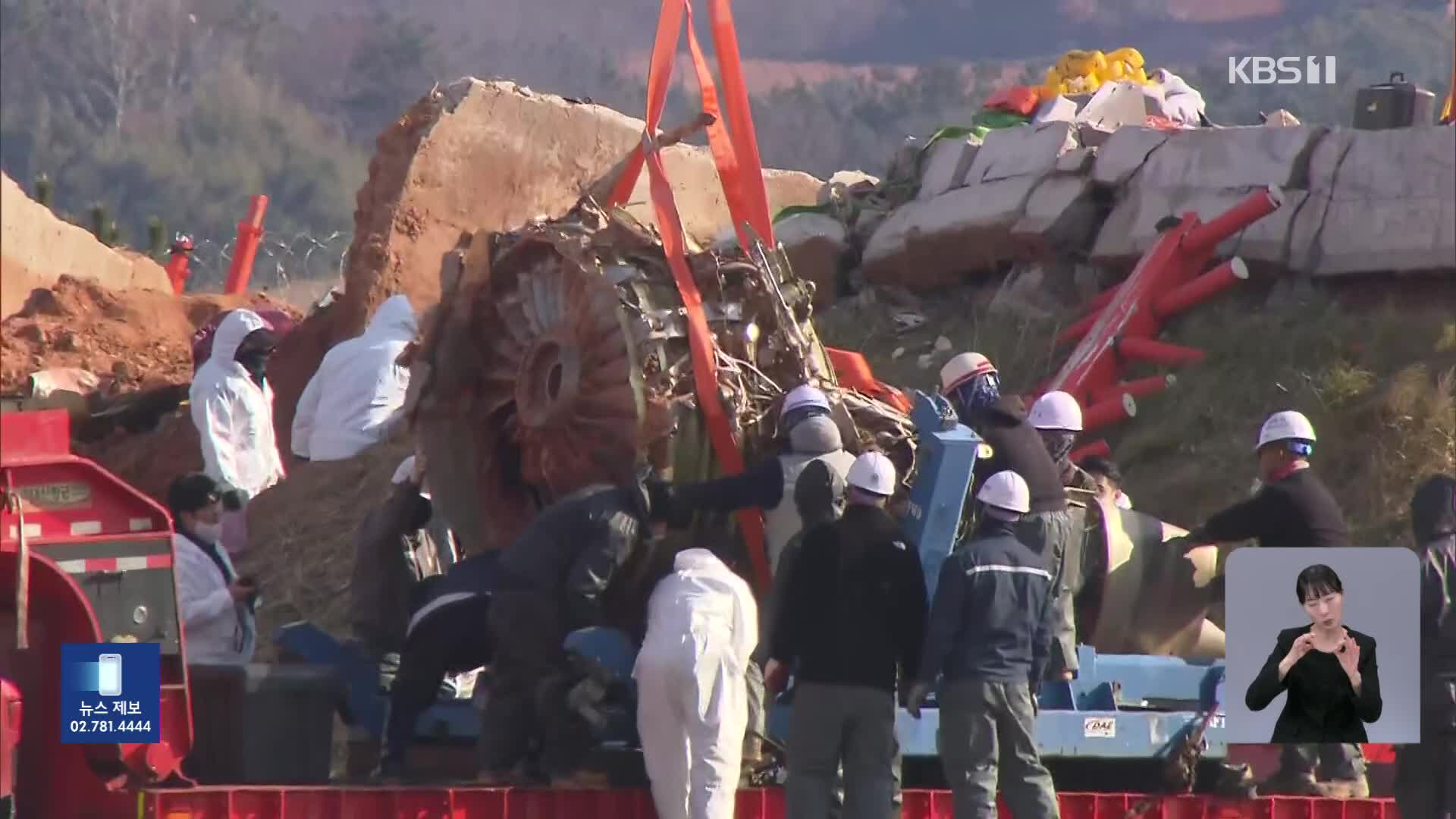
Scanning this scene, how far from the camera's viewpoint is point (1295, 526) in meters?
9.70

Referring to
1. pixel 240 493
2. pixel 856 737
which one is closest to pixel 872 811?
pixel 856 737

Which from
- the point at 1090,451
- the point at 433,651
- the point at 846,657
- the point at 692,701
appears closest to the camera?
the point at 692,701

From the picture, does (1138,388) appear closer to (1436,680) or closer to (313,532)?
(313,532)

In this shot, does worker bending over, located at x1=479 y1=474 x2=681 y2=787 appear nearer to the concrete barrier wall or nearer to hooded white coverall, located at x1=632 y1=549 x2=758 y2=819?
hooded white coverall, located at x1=632 y1=549 x2=758 y2=819

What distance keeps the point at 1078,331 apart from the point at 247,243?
18.7ft

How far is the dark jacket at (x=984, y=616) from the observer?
8633 millimetres

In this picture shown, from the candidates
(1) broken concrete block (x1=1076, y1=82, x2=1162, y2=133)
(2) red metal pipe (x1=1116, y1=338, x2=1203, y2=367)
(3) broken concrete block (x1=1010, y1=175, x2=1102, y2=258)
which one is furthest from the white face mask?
(1) broken concrete block (x1=1076, y1=82, x2=1162, y2=133)

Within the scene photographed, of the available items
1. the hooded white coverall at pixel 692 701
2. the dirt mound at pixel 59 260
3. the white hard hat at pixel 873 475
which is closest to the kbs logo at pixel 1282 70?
the dirt mound at pixel 59 260

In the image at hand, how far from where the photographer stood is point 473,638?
29.9 ft

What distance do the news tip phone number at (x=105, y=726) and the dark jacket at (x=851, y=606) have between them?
2.28 m

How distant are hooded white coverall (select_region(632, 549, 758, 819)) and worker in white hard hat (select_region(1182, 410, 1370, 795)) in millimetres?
2447

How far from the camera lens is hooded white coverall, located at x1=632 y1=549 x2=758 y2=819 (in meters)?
8.36

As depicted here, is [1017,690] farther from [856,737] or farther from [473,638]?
[473,638]

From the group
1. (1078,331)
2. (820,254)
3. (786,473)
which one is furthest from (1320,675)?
(820,254)
